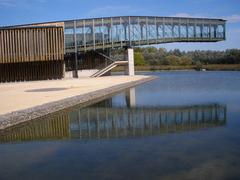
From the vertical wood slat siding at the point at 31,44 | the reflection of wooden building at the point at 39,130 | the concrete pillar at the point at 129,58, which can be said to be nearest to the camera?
the reflection of wooden building at the point at 39,130

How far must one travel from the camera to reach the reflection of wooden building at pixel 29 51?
1778 inches

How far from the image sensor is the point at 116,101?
24281 millimetres

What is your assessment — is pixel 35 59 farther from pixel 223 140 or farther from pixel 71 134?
pixel 223 140

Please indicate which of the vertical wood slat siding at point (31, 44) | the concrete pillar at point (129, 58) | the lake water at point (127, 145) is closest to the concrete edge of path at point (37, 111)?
the lake water at point (127, 145)

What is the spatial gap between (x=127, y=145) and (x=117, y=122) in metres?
4.70

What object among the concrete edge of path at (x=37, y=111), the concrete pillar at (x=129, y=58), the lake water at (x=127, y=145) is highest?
the concrete pillar at (x=129, y=58)

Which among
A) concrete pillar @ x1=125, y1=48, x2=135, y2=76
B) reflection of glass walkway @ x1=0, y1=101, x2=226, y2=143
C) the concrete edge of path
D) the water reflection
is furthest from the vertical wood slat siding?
reflection of glass walkway @ x1=0, y1=101, x2=226, y2=143

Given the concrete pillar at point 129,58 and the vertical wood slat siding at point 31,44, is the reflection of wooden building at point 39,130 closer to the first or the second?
the vertical wood slat siding at point 31,44

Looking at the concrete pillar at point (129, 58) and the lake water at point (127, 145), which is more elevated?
the concrete pillar at point (129, 58)

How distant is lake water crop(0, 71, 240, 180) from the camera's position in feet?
27.9

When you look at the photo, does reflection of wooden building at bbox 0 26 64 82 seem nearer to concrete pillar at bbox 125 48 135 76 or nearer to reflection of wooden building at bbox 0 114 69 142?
concrete pillar at bbox 125 48 135 76

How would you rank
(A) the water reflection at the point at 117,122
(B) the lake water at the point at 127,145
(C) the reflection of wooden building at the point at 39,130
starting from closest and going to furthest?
(B) the lake water at the point at 127,145 → (C) the reflection of wooden building at the point at 39,130 → (A) the water reflection at the point at 117,122

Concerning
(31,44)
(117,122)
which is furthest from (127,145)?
(31,44)

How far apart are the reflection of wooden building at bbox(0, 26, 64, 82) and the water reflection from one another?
2744 cm
